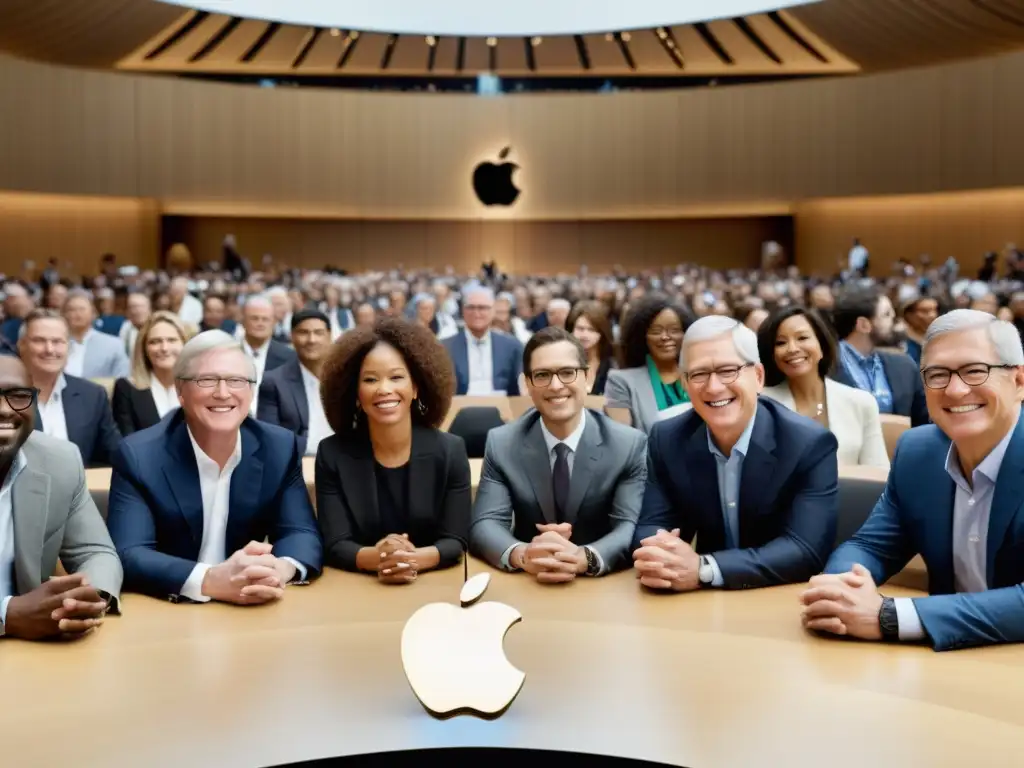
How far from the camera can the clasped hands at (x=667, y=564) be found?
2.49 meters

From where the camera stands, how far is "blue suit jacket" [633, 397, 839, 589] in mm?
2611

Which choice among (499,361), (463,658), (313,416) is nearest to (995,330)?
(463,658)

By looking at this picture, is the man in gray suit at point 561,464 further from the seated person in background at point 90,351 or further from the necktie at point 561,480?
the seated person in background at point 90,351

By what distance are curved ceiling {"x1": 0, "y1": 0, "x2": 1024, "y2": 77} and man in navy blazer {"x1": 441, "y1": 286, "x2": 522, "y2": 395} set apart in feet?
55.4

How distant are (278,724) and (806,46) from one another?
85.8 feet

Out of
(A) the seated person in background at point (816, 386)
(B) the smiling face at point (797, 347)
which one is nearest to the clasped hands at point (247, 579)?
(A) the seated person in background at point (816, 386)

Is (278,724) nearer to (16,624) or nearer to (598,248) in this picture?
(16,624)

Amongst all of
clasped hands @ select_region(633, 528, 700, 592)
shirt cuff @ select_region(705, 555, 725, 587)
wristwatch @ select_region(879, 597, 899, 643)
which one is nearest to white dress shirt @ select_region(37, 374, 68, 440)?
clasped hands @ select_region(633, 528, 700, 592)

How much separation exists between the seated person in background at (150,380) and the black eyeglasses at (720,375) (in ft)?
10.6

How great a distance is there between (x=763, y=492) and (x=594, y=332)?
329 centimetres

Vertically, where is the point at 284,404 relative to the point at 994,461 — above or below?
below

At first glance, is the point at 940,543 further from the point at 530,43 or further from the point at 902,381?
the point at 530,43

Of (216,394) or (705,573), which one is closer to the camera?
(705,573)

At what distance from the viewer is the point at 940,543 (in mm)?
2418
